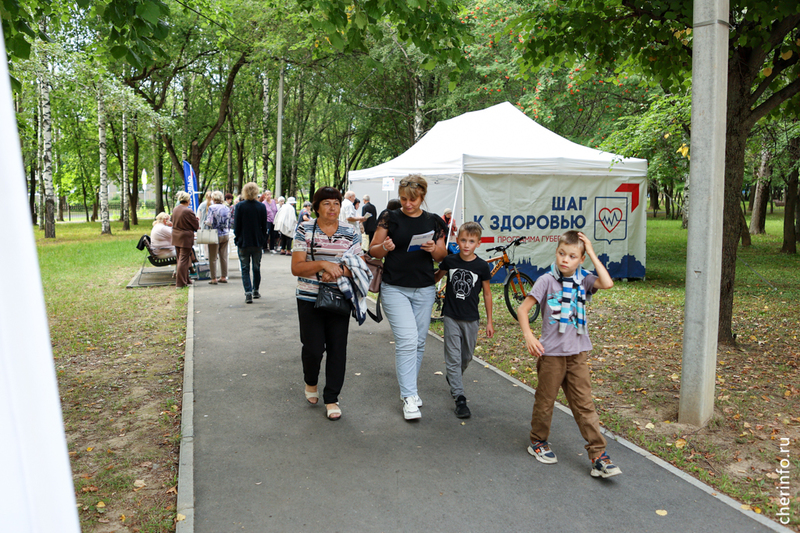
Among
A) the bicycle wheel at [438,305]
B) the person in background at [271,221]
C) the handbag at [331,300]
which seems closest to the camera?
the handbag at [331,300]

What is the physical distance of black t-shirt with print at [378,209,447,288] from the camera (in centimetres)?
506

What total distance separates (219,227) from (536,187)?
662 centimetres

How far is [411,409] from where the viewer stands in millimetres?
5039

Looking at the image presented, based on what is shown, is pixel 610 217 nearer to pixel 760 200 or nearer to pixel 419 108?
pixel 419 108

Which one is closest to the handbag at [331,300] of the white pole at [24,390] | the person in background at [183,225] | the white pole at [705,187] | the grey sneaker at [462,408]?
the grey sneaker at [462,408]

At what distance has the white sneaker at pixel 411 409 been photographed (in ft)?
16.5

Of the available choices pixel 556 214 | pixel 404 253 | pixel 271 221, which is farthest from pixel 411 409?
pixel 271 221

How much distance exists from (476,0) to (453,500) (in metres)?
18.8

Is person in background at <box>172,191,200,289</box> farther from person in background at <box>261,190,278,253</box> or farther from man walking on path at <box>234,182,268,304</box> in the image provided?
person in background at <box>261,190,278,253</box>

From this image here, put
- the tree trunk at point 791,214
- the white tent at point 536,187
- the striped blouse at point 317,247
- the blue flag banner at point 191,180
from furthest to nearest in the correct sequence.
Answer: the tree trunk at point 791,214 < the blue flag banner at point 191,180 < the white tent at point 536,187 < the striped blouse at point 317,247

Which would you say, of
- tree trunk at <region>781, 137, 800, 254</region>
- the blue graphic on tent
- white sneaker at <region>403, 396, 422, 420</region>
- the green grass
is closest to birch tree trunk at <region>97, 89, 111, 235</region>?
the green grass

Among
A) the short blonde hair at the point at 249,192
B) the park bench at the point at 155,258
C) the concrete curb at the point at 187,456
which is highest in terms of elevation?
the short blonde hair at the point at 249,192

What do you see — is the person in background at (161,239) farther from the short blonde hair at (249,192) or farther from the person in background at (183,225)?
the short blonde hair at (249,192)

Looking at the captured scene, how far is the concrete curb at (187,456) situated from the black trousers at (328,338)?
3.69ft
